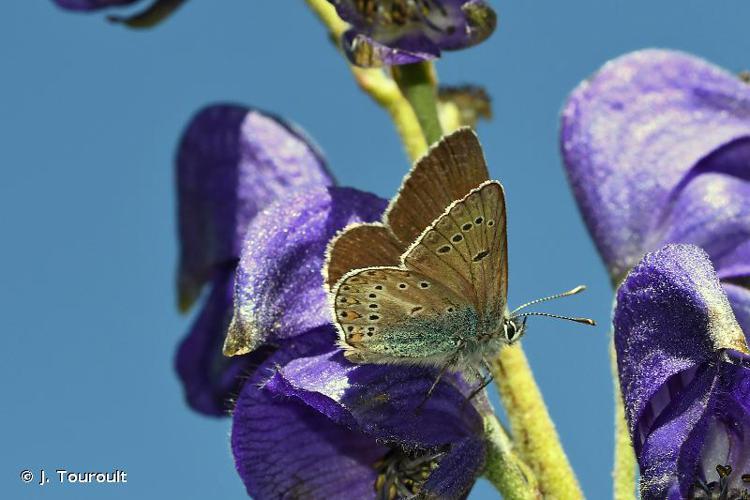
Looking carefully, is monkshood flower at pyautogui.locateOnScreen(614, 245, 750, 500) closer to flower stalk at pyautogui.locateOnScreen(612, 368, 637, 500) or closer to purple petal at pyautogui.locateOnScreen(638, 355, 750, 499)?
purple petal at pyautogui.locateOnScreen(638, 355, 750, 499)

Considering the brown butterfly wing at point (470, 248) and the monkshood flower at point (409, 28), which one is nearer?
the brown butterfly wing at point (470, 248)

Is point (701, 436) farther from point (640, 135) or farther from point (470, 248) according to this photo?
point (640, 135)

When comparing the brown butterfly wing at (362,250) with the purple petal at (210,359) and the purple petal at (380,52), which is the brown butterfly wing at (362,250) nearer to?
the purple petal at (380,52)

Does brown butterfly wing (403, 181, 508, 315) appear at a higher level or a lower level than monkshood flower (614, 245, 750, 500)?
higher

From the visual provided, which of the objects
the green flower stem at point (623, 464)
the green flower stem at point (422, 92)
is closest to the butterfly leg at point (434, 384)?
the green flower stem at point (623, 464)

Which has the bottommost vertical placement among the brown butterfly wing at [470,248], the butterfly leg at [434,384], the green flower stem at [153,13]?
the butterfly leg at [434,384]

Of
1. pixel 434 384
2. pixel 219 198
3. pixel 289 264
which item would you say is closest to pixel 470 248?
Answer: pixel 434 384

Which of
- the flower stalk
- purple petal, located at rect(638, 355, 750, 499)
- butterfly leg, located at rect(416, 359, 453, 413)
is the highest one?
butterfly leg, located at rect(416, 359, 453, 413)

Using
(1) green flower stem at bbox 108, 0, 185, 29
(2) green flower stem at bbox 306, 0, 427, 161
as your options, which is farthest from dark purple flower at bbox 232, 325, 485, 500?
(1) green flower stem at bbox 108, 0, 185, 29
